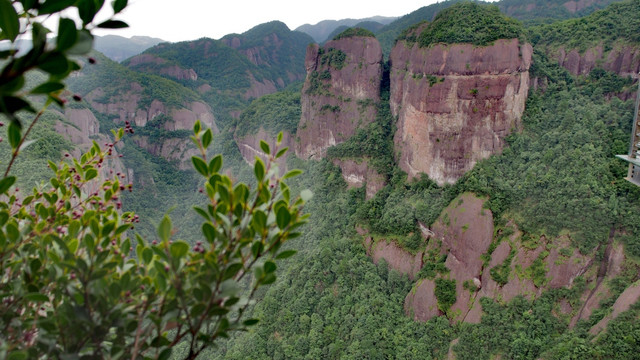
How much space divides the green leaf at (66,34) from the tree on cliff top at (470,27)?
2191 cm

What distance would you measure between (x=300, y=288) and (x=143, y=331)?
70.9 ft

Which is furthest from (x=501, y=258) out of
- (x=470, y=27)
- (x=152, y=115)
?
(x=152, y=115)

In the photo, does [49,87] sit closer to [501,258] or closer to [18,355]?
[18,355]

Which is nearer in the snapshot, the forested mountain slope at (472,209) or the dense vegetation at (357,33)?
the forested mountain slope at (472,209)

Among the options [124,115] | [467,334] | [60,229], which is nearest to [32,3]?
[60,229]

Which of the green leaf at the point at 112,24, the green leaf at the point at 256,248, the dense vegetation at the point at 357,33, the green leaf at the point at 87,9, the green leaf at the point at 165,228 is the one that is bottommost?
the green leaf at the point at 256,248

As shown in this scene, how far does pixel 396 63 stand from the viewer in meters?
28.8

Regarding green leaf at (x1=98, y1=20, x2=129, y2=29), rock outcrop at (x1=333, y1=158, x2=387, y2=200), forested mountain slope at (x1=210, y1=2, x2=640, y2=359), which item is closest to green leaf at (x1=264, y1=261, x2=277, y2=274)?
green leaf at (x1=98, y1=20, x2=129, y2=29)

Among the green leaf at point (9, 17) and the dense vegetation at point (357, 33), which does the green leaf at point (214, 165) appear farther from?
the dense vegetation at point (357, 33)

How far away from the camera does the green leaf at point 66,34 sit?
1273mm

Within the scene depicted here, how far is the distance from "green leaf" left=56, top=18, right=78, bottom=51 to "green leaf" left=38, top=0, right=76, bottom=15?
274 millimetres

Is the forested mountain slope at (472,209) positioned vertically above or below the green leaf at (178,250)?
below

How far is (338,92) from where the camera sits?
33906 mm

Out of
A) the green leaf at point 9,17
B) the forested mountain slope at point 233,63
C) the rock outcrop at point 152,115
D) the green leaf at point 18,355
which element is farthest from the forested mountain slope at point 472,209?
the forested mountain slope at point 233,63
